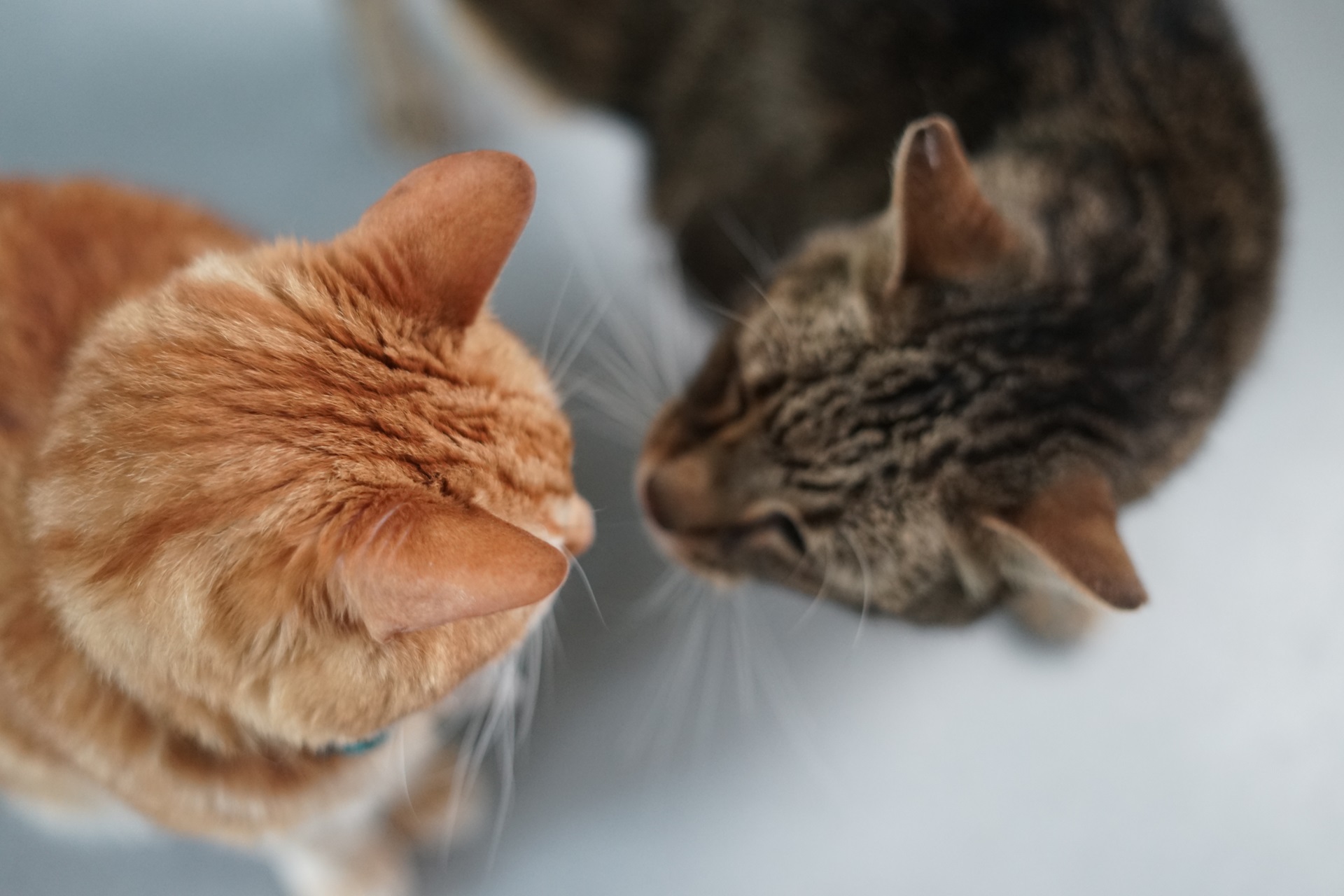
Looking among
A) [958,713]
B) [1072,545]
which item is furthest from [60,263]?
[958,713]

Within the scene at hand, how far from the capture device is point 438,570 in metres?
0.53

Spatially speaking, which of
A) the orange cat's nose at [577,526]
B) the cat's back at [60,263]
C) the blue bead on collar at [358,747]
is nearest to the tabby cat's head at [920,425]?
the orange cat's nose at [577,526]

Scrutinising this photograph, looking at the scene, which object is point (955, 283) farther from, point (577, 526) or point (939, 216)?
point (577, 526)

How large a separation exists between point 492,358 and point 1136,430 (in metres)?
0.66

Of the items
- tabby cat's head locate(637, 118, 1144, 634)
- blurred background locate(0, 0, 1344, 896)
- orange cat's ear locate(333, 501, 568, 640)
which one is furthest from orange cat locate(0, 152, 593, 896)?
blurred background locate(0, 0, 1344, 896)

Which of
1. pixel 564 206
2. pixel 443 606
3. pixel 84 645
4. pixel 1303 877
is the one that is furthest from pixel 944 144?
pixel 1303 877

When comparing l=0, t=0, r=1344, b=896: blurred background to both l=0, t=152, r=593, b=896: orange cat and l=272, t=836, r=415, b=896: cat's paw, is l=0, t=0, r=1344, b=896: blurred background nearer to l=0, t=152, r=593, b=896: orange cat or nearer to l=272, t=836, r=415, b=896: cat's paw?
l=272, t=836, r=415, b=896: cat's paw

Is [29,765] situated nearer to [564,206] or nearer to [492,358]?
[492,358]

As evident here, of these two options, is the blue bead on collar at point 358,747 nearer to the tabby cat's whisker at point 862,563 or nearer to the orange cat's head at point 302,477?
the orange cat's head at point 302,477

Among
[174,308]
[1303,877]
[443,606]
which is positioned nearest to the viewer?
[443,606]

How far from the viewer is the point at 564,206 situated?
157 centimetres

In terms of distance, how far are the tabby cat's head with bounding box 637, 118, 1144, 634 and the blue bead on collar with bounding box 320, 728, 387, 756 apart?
427mm

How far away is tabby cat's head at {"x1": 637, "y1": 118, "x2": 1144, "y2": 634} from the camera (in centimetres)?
80

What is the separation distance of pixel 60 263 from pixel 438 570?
0.65 metres
